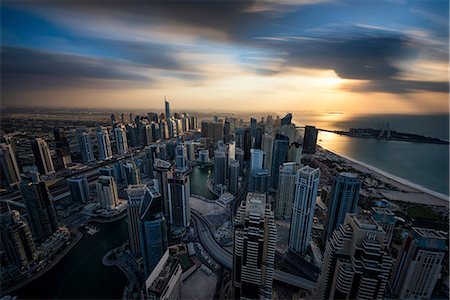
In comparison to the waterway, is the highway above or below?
above

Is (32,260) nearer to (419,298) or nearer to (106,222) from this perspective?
(106,222)

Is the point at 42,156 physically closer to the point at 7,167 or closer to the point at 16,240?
the point at 7,167

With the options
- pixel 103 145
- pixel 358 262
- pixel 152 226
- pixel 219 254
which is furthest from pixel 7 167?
pixel 358 262

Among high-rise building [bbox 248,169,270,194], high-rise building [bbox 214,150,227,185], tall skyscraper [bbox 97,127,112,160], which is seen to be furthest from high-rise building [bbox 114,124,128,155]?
high-rise building [bbox 248,169,270,194]

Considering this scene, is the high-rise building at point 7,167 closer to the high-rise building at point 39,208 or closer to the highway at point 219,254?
the high-rise building at point 39,208

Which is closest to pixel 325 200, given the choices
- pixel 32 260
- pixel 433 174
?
pixel 433 174

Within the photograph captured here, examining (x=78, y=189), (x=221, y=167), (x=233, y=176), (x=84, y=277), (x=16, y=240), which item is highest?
(x=221, y=167)

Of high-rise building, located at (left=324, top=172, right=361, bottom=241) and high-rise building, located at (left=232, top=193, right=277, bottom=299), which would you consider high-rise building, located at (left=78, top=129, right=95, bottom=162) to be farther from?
high-rise building, located at (left=324, top=172, right=361, bottom=241)
